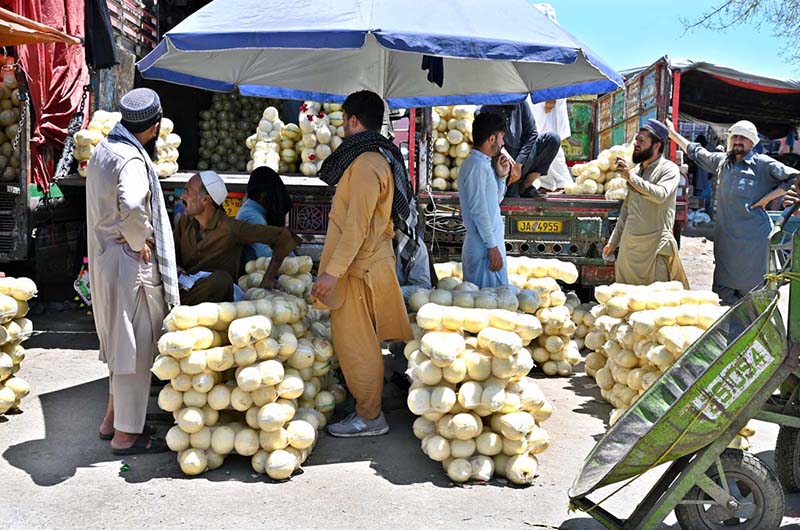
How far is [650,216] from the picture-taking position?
6.04 m

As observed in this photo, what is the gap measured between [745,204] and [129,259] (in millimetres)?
5088

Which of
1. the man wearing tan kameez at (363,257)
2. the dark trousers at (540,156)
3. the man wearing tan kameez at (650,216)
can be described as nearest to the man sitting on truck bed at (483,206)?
the man wearing tan kameez at (363,257)

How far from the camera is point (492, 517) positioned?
11.5 ft

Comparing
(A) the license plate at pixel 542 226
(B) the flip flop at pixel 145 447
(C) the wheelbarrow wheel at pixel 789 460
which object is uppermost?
(A) the license plate at pixel 542 226

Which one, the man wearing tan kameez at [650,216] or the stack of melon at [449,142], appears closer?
the man wearing tan kameez at [650,216]


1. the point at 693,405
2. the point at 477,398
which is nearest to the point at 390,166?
the point at 477,398

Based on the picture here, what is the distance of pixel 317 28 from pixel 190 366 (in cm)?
178

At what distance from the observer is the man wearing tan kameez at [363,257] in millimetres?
4199

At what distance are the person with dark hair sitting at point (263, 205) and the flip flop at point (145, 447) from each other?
1698 millimetres

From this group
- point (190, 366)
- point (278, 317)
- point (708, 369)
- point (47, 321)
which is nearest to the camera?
point (708, 369)

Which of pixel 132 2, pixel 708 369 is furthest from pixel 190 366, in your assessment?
pixel 132 2

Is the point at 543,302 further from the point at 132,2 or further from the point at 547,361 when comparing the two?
the point at 132,2

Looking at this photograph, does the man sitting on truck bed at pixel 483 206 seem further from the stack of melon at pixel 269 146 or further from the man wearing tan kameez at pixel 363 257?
the stack of melon at pixel 269 146

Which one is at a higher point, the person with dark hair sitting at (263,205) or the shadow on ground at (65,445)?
the person with dark hair sitting at (263,205)
